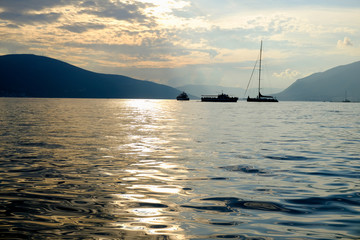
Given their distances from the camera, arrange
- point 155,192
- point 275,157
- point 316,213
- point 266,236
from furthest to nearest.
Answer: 1. point 275,157
2. point 155,192
3. point 316,213
4. point 266,236

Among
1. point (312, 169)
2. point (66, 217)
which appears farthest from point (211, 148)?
point (66, 217)

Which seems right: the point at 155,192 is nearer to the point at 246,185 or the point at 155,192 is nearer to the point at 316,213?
the point at 246,185

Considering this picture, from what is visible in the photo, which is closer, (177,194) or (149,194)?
(149,194)

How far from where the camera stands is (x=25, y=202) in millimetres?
8203

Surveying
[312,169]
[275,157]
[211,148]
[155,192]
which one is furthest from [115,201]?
[211,148]

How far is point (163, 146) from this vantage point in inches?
797

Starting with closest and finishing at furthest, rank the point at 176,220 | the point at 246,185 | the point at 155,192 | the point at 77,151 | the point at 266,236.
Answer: the point at 266,236 < the point at 176,220 < the point at 155,192 < the point at 246,185 < the point at 77,151

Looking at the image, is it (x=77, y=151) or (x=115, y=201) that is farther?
(x=77, y=151)

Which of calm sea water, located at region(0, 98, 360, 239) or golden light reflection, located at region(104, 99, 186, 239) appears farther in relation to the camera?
golden light reflection, located at region(104, 99, 186, 239)

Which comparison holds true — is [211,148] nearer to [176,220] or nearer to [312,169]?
[312,169]

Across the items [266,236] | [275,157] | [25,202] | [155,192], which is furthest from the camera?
[275,157]

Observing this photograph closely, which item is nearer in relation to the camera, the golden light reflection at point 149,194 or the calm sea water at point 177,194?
the calm sea water at point 177,194

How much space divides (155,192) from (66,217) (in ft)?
9.75

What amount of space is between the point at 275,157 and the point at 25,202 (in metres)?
11.9
